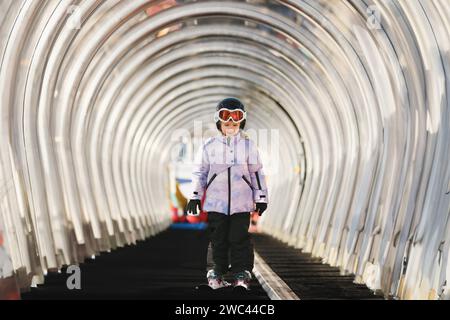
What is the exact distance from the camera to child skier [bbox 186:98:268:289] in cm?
1307

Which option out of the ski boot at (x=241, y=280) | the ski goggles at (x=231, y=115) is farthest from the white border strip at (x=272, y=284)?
the ski goggles at (x=231, y=115)

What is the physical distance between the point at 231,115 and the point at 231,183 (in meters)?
0.79

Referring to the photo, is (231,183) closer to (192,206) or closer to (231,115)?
(192,206)

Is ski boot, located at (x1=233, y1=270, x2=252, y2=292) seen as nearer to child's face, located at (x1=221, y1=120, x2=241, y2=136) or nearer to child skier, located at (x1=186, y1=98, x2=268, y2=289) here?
child skier, located at (x1=186, y1=98, x2=268, y2=289)

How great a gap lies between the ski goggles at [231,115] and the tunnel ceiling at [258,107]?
89.9 inches

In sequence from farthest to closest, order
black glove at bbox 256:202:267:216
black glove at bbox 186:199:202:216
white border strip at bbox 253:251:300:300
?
white border strip at bbox 253:251:300:300
black glove at bbox 256:202:267:216
black glove at bbox 186:199:202:216

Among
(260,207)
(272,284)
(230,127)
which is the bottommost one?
(272,284)

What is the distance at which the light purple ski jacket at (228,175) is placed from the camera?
13.1 metres

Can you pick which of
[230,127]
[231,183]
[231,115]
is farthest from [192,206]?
[231,115]

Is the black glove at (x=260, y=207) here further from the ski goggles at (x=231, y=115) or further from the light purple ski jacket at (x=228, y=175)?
the ski goggles at (x=231, y=115)

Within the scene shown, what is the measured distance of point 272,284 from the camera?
15.3 m

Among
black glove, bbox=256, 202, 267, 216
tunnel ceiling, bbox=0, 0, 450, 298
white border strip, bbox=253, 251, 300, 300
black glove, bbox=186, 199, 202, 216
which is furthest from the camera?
tunnel ceiling, bbox=0, 0, 450, 298

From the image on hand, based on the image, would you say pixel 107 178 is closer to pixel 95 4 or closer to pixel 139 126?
pixel 139 126

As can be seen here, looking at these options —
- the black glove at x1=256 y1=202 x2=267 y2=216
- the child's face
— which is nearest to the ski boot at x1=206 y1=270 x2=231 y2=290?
the black glove at x1=256 y1=202 x2=267 y2=216
